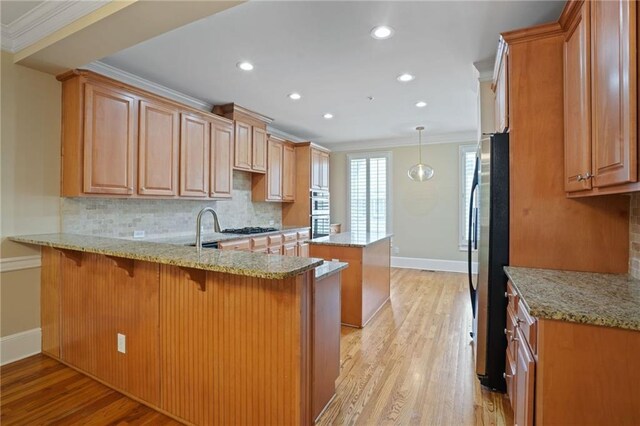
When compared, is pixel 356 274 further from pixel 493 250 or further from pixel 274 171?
pixel 274 171

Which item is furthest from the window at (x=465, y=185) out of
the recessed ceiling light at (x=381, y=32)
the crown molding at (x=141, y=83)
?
the crown molding at (x=141, y=83)

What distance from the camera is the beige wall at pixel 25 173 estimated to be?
2.46m

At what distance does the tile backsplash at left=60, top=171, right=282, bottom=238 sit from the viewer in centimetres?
291

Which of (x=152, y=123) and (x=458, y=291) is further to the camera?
(x=458, y=291)

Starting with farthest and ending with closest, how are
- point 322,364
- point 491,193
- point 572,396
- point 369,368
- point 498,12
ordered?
point 369,368
point 498,12
point 491,193
point 322,364
point 572,396

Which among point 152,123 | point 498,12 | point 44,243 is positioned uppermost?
point 498,12

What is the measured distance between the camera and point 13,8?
7.19ft

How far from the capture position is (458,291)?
15.2 feet

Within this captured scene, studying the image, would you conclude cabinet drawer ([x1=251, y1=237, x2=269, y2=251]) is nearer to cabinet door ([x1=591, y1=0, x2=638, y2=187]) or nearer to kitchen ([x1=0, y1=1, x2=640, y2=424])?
kitchen ([x1=0, y1=1, x2=640, y2=424])

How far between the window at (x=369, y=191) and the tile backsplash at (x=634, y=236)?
4.74 metres

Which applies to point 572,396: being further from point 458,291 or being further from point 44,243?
point 458,291

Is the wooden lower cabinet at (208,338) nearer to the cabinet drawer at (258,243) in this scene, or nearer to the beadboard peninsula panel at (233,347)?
the beadboard peninsula panel at (233,347)

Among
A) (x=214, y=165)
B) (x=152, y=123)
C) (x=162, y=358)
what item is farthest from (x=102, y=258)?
(x=214, y=165)

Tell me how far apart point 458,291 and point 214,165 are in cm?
385
